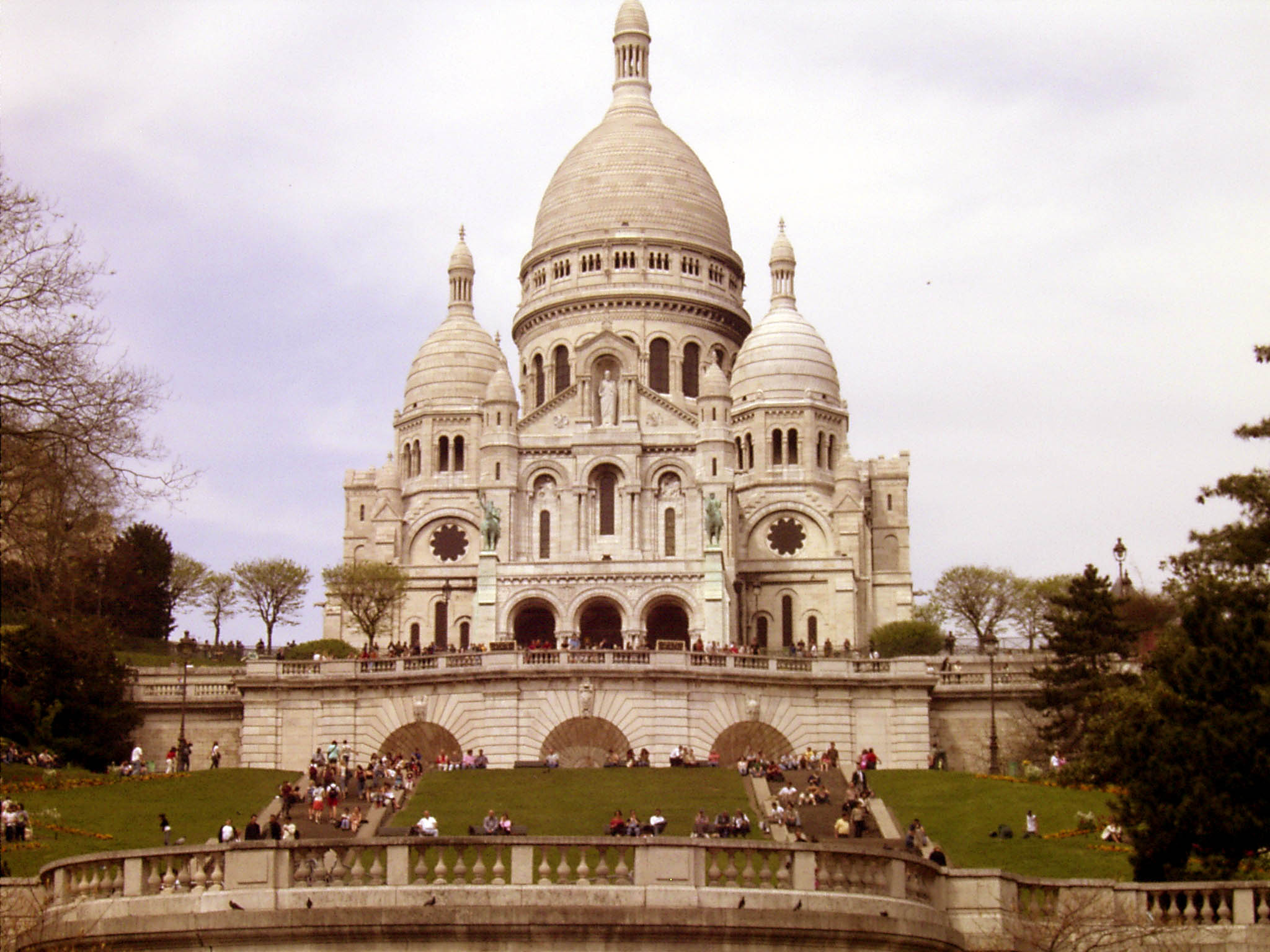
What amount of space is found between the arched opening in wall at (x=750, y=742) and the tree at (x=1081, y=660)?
7012mm

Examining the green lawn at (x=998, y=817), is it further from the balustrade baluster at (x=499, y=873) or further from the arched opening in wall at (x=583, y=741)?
the balustrade baluster at (x=499, y=873)

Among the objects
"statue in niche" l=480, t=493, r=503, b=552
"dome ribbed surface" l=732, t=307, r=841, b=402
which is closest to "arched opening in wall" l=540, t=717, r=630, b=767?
"statue in niche" l=480, t=493, r=503, b=552

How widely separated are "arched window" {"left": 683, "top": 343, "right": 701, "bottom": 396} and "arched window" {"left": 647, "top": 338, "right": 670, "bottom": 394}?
0.92 metres

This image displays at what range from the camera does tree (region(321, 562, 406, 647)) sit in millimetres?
A: 85875

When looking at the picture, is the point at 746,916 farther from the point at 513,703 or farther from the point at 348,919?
the point at 513,703

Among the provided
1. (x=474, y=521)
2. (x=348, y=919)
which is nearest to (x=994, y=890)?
(x=348, y=919)

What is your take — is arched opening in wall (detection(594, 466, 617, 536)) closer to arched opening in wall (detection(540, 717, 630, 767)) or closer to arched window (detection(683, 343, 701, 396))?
arched window (detection(683, 343, 701, 396))

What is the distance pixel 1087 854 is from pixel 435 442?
67.3 metres

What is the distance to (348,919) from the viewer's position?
20844mm

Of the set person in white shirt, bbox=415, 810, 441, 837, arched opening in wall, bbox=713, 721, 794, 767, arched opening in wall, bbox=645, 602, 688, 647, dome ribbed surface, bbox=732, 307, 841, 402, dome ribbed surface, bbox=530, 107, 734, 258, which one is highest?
dome ribbed surface, bbox=530, 107, 734, 258

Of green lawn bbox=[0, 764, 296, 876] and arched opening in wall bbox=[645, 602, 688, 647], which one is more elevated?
arched opening in wall bbox=[645, 602, 688, 647]

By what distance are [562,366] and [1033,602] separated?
2662cm

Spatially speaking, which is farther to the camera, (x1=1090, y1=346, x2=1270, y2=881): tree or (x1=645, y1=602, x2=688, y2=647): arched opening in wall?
(x1=645, y1=602, x2=688, y2=647): arched opening in wall

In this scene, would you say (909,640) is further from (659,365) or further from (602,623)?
(659,365)
